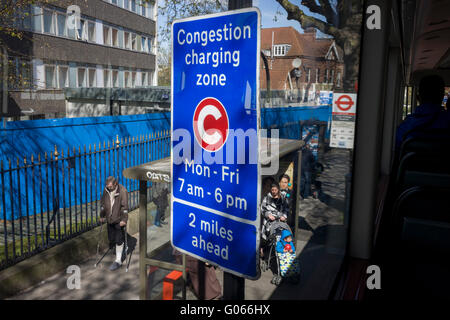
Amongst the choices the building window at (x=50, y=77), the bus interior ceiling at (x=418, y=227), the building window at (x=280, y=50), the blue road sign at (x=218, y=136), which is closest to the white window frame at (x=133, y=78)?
the building window at (x=50, y=77)

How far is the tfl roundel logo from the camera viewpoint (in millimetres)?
1114

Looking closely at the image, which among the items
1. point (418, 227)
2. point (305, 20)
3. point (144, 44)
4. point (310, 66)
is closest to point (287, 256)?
point (418, 227)

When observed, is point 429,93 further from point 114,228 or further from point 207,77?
point 114,228

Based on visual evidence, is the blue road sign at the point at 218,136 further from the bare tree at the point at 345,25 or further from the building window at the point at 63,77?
the building window at the point at 63,77

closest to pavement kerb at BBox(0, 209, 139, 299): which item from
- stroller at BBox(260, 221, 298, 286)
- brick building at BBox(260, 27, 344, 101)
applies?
stroller at BBox(260, 221, 298, 286)

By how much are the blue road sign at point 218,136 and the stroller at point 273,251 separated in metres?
2.81

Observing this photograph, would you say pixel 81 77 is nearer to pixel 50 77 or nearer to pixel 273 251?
pixel 50 77

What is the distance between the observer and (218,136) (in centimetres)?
113

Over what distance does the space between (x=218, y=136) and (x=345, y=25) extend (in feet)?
8.05

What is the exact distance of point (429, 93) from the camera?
12.2 feet

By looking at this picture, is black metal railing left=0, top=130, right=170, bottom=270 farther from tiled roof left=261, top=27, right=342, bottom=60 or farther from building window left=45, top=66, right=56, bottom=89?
tiled roof left=261, top=27, right=342, bottom=60

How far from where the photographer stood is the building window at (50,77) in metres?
4.55
